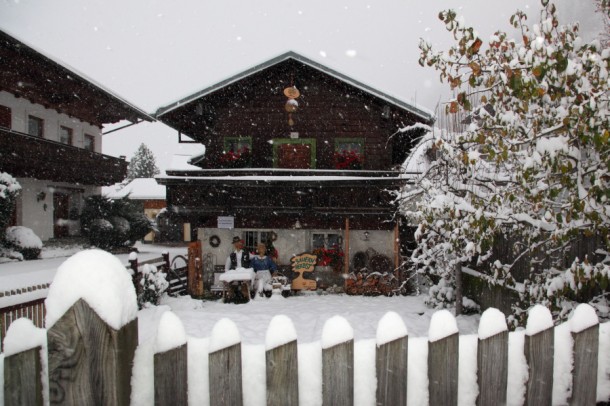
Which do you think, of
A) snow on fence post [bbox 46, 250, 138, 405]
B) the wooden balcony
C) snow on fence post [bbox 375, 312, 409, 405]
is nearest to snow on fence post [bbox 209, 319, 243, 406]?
snow on fence post [bbox 46, 250, 138, 405]

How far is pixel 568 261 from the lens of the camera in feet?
16.5

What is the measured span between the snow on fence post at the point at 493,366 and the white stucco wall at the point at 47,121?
21029 millimetres

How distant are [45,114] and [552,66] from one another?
22979mm

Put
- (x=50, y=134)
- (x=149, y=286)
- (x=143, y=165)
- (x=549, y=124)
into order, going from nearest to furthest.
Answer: (x=549, y=124) < (x=149, y=286) < (x=50, y=134) < (x=143, y=165)

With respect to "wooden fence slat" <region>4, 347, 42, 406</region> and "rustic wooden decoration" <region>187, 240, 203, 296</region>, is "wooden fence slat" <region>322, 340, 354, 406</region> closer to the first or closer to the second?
"wooden fence slat" <region>4, 347, 42, 406</region>

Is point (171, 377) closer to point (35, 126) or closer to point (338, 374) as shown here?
point (338, 374)

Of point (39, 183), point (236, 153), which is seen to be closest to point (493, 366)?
point (236, 153)

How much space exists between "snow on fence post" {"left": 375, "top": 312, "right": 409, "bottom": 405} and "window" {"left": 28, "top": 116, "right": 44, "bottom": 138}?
Answer: 22.4 meters

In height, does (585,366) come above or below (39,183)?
below

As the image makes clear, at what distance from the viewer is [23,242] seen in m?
15.2

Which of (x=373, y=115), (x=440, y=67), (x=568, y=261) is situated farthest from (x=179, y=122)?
(x=568, y=261)

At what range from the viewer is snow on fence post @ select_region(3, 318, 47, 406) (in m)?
1.28

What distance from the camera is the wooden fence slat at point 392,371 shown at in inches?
55.6

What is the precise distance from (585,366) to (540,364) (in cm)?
22
